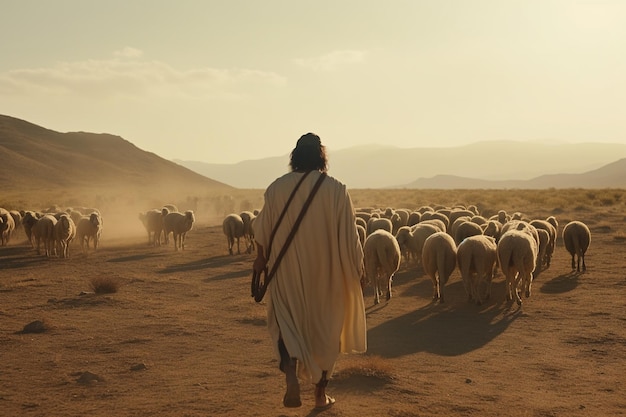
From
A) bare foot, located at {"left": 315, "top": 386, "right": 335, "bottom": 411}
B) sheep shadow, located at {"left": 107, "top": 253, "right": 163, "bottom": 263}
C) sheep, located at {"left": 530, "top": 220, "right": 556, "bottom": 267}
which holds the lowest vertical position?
bare foot, located at {"left": 315, "top": 386, "right": 335, "bottom": 411}

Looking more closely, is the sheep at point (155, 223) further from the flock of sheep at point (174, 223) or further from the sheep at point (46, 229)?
the sheep at point (46, 229)

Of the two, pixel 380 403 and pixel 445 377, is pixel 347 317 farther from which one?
pixel 445 377

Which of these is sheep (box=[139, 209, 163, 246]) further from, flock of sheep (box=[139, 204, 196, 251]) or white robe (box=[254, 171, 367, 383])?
white robe (box=[254, 171, 367, 383])

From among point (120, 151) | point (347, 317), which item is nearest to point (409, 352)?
point (347, 317)

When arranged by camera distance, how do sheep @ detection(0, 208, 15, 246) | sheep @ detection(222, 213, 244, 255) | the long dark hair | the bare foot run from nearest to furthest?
the long dark hair < the bare foot < sheep @ detection(222, 213, 244, 255) < sheep @ detection(0, 208, 15, 246)

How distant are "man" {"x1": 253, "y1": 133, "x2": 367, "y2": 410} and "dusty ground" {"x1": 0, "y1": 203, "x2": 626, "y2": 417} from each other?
0.89 metres

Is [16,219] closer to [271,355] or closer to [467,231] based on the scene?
[467,231]

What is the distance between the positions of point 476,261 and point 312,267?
698cm

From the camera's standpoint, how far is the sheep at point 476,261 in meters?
12.1

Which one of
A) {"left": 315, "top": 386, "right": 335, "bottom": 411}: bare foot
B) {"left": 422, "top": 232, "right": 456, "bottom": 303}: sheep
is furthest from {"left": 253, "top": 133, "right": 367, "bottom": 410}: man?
{"left": 422, "top": 232, "right": 456, "bottom": 303}: sheep

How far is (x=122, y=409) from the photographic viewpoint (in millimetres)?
6566

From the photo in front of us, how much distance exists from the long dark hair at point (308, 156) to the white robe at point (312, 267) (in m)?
0.13

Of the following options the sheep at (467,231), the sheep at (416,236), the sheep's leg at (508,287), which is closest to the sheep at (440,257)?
the sheep's leg at (508,287)

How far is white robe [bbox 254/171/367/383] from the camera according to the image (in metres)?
5.79
